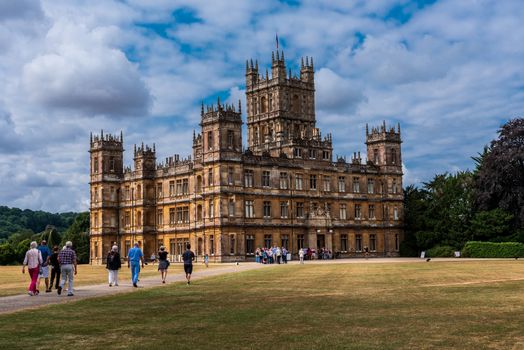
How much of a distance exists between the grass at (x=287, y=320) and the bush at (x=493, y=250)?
46.8m

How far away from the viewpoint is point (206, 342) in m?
14.1

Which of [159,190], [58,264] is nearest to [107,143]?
[159,190]

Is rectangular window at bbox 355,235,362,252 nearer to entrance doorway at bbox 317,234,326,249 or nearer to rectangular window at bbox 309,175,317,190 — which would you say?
entrance doorway at bbox 317,234,326,249

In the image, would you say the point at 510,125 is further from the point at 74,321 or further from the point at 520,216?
the point at 74,321

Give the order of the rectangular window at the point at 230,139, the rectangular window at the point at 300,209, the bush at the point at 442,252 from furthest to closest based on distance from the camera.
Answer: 1. the rectangular window at the point at 300,209
2. the bush at the point at 442,252
3. the rectangular window at the point at 230,139

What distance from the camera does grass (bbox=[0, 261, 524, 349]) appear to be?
14078 millimetres

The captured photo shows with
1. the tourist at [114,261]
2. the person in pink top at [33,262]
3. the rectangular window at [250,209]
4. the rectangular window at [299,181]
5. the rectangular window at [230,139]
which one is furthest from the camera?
the rectangular window at [299,181]

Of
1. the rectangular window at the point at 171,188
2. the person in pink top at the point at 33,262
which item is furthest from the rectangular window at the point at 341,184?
the person in pink top at the point at 33,262

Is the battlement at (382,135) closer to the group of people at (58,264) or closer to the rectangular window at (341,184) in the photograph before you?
the rectangular window at (341,184)

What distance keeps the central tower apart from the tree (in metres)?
18.3

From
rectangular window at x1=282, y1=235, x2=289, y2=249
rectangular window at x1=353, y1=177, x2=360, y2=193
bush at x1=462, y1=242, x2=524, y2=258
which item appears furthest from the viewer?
rectangular window at x1=353, y1=177, x2=360, y2=193

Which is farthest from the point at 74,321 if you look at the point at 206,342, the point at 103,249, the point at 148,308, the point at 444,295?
the point at 103,249

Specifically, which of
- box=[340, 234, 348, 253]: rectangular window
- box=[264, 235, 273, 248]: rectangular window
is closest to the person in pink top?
box=[264, 235, 273, 248]: rectangular window

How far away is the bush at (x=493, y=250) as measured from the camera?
7106cm
